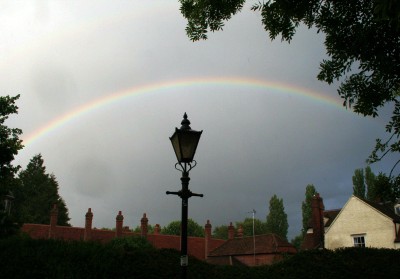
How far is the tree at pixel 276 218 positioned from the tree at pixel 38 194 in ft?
163

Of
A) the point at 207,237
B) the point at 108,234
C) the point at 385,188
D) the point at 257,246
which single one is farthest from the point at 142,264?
the point at 207,237

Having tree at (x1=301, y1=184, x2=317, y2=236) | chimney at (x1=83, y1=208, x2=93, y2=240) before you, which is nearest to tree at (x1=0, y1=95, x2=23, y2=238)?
chimney at (x1=83, y1=208, x2=93, y2=240)

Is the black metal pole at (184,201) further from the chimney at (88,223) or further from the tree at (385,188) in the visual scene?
the chimney at (88,223)

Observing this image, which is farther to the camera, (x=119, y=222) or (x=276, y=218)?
(x=276, y=218)

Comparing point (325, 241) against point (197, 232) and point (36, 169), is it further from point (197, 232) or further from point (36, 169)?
point (36, 169)

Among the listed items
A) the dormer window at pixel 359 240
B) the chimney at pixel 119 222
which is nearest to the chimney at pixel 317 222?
the dormer window at pixel 359 240

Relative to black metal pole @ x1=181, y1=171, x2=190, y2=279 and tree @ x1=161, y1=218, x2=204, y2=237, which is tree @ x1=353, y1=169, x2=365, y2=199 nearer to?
tree @ x1=161, y1=218, x2=204, y2=237

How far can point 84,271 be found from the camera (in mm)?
10344

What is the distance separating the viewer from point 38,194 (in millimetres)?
72188

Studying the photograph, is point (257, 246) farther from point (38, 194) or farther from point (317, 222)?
point (38, 194)

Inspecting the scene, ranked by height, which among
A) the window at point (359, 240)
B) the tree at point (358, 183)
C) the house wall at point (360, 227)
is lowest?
the window at point (359, 240)

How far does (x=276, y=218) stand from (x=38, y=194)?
56711mm

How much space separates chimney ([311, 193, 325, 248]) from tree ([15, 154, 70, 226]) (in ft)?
157

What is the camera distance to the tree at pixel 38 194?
69.4 metres
